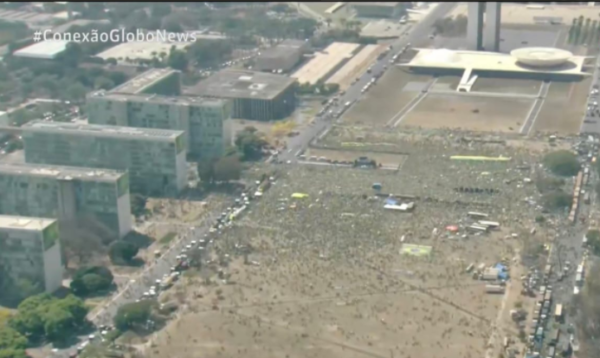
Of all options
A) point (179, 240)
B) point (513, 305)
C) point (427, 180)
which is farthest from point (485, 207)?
point (179, 240)

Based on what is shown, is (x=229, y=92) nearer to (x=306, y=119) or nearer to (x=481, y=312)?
(x=306, y=119)

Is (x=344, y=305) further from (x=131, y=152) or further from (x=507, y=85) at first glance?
(x=507, y=85)

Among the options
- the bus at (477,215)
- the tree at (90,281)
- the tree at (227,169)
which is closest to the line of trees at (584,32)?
the bus at (477,215)

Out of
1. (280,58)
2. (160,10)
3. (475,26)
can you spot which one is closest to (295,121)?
(280,58)

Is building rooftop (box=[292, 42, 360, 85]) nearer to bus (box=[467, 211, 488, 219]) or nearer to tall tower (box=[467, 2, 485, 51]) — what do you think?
tall tower (box=[467, 2, 485, 51])

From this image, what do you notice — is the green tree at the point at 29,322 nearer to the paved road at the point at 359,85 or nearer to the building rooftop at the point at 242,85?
the paved road at the point at 359,85
